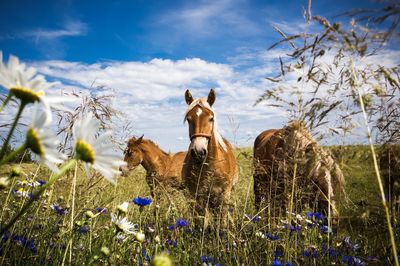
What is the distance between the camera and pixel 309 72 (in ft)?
6.46

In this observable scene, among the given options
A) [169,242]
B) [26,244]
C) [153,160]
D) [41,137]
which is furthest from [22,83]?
[153,160]

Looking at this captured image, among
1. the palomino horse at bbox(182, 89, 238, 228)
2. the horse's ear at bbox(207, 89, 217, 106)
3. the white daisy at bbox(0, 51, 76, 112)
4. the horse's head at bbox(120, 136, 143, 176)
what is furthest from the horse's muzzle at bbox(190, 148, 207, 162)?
the horse's head at bbox(120, 136, 143, 176)

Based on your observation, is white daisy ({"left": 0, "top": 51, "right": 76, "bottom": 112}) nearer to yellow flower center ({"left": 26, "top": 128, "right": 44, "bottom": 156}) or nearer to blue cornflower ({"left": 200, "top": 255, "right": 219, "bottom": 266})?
yellow flower center ({"left": 26, "top": 128, "right": 44, "bottom": 156})

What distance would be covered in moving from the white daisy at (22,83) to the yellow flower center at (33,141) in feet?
0.24

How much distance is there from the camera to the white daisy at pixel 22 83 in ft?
2.60

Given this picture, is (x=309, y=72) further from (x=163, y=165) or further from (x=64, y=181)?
(x=163, y=165)

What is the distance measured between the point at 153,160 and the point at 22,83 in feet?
28.1

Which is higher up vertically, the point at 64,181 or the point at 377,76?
the point at 377,76

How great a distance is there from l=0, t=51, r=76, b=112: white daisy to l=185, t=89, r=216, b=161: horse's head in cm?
393

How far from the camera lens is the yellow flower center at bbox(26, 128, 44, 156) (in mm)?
754

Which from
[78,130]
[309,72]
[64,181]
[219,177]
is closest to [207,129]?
[219,177]

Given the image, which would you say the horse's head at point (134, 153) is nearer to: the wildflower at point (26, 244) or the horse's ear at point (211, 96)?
the horse's ear at point (211, 96)

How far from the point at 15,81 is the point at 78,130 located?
21 centimetres

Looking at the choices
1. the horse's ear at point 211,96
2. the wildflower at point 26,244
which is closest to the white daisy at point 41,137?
the wildflower at point 26,244
